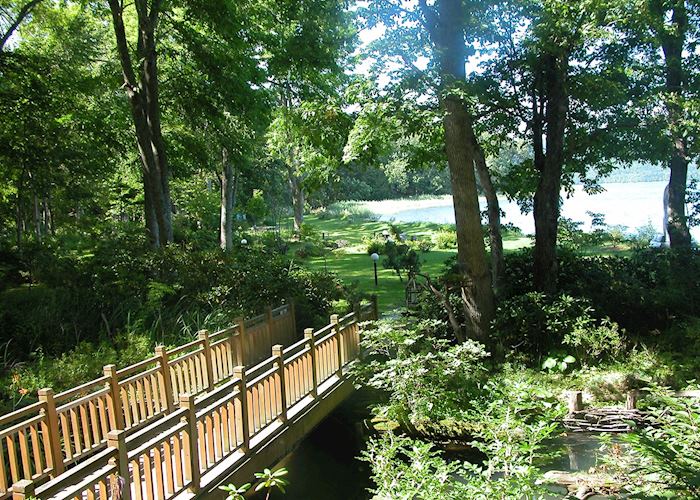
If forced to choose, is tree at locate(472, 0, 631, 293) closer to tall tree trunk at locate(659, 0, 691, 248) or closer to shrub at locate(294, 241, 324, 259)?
tall tree trunk at locate(659, 0, 691, 248)

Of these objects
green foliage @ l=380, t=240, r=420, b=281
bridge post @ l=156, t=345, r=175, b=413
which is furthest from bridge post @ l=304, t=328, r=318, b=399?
green foliage @ l=380, t=240, r=420, b=281

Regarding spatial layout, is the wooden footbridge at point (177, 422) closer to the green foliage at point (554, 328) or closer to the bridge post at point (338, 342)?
the bridge post at point (338, 342)

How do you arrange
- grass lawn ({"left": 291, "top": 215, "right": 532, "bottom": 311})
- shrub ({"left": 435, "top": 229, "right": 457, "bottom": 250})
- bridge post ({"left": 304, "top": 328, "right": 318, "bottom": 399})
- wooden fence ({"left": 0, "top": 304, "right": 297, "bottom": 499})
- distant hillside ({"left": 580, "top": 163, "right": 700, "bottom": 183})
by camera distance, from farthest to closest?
1. shrub ({"left": 435, "top": 229, "right": 457, "bottom": 250})
2. grass lawn ({"left": 291, "top": 215, "right": 532, "bottom": 311})
3. distant hillside ({"left": 580, "top": 163, "right": 700, "bottom": 183})
4. bridge post ({"left": 304, "top": 328, "right": 318, "bottom": 399})
5. wooden fence ({"left": 0, "top": 304, "right": 297, "bottom": 499})

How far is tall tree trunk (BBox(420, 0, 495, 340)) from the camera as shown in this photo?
932 cm

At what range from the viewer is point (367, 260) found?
909 inches

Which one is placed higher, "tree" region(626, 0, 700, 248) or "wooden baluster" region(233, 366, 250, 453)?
"tree" region(626, 0, 700, 248)

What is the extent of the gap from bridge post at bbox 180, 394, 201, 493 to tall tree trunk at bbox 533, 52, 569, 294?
24.9 feet

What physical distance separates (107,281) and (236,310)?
2909mm

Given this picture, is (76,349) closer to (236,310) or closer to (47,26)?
(236,310)

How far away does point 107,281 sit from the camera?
10531 mm

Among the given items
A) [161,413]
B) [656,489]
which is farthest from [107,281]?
[656,489]

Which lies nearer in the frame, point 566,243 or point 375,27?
point 375,27

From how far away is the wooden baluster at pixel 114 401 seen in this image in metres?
5.77

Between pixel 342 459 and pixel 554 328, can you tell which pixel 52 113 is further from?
pixel 554 328
